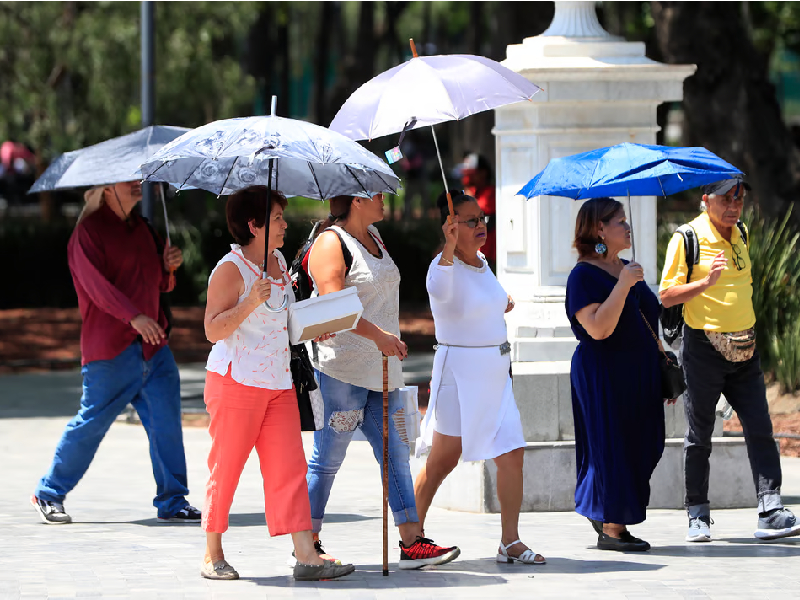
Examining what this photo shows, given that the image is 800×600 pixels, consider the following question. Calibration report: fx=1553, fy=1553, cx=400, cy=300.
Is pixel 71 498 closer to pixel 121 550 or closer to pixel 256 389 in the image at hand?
pixel 121 550

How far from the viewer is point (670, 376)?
7371 mm

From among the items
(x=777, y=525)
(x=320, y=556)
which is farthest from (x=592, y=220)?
(x=320, y=556)

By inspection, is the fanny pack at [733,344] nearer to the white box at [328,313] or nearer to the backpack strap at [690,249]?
the backpack strap at [690,249]

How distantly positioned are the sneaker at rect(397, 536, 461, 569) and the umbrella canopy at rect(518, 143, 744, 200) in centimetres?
173

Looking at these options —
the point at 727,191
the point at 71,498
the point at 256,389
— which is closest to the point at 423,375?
the point at 71,498

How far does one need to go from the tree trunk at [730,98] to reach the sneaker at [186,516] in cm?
938

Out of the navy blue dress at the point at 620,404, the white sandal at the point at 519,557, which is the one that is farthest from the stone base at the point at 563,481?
the white sandal at the point at 519,557

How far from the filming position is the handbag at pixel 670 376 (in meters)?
7.36

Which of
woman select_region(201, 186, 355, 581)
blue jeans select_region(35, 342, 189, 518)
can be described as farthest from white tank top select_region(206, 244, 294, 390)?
blue jeans select_region(35, 342, 189, 518)

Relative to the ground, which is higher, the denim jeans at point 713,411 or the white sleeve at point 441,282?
the white sleeve at point 441,282

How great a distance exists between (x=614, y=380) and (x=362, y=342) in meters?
1.28

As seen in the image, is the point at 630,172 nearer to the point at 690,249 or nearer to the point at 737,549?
the point at 690,249

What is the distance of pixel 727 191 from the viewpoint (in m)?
7.84

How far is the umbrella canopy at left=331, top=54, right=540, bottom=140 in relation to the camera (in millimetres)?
6898
